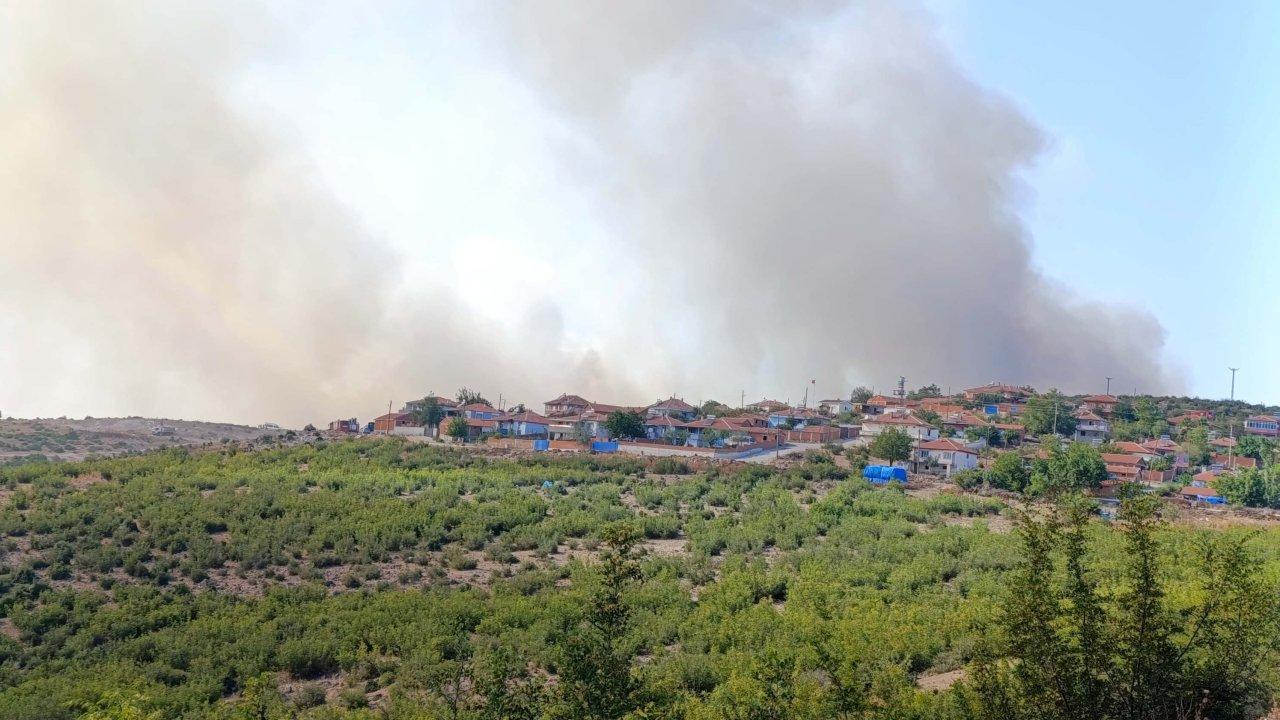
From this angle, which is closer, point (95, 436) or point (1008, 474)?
point (1008, 474)

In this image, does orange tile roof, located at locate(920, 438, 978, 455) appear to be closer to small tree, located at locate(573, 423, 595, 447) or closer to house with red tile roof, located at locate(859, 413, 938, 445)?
house with red tile roof, located at locate(859, 413, 938, 445)

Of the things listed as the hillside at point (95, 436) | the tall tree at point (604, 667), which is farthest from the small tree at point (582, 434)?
the tall tree at point (604, 667)

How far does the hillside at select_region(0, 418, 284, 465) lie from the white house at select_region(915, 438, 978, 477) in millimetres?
63118

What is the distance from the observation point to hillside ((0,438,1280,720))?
1648 centimetres

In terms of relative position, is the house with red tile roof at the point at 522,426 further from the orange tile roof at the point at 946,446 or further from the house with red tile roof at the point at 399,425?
the orange tile roof at the point at 946,446

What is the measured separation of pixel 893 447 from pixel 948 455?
28.7 ft

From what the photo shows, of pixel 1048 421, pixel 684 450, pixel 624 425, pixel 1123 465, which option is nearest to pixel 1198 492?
pixel 1123 465

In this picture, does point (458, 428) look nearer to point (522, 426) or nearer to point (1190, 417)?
point (522, 426)

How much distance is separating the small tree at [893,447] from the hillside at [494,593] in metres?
13.6

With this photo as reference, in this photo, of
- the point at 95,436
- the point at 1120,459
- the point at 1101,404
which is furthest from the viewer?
the point at 1101,404

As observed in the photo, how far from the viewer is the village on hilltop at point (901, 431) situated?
68750 millimetres

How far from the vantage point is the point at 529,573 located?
31531mm

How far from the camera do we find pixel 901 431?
75.2 m

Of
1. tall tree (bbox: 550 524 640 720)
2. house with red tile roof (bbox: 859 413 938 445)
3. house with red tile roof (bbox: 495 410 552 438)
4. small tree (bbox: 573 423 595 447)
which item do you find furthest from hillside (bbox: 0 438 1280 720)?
house with red tile roof (bbox: 859 413 938 445)
